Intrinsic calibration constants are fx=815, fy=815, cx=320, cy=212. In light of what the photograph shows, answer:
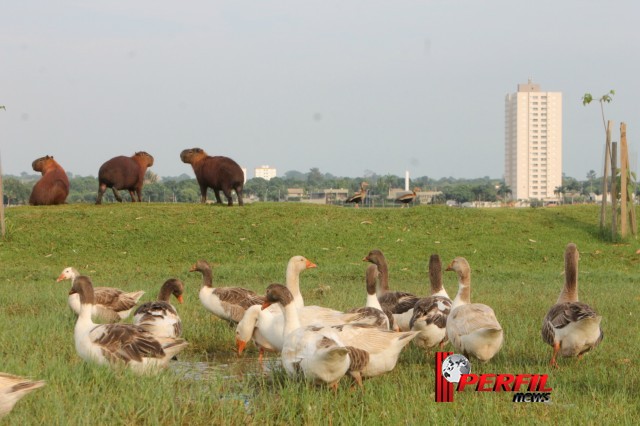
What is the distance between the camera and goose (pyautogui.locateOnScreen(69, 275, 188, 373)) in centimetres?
930

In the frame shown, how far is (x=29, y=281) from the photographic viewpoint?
2125cm

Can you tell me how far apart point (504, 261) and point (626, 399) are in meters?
16.7

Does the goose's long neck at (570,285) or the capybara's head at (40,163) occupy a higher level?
the capybara's head at (40,163)

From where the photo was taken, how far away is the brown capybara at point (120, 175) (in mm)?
33562

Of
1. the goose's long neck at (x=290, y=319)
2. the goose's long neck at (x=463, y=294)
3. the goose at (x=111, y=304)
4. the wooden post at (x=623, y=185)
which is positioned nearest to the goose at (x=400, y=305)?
the goose's long neck at (x=463, y=294)

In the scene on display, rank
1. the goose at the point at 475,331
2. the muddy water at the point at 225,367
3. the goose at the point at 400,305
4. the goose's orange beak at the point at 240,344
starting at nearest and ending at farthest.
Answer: the goose at the point at 475,331 → the muddy water at the point at 225,367 → the goose's orange beak at the point at 240,344 → the goose at the point at 400,305

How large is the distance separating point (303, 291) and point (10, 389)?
11.8 meters

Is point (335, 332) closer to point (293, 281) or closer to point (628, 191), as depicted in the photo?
point (293, 281)

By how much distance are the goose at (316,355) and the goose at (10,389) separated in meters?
2.84

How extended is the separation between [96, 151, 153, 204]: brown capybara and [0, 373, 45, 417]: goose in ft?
87.7

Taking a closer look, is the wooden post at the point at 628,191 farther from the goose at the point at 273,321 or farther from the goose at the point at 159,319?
the goose at the point at 159,319

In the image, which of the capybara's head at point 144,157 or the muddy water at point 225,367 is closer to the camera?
the muddy water at point 225,367

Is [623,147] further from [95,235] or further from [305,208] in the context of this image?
[95,235]

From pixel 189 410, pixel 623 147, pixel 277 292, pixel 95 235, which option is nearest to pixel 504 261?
pixel 623 147
